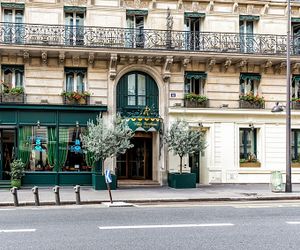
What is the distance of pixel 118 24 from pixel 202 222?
13.8 metres

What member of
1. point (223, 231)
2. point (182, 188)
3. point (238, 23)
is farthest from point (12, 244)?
point (238, 23)

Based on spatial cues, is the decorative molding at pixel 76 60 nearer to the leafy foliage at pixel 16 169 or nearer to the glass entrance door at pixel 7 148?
the glass entrance door at pixel 7 148

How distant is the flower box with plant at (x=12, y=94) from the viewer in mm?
21781

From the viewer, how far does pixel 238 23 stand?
952 inches

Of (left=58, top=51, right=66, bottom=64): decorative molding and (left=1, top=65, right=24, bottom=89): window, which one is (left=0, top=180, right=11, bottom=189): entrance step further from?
(left=58, top=51, right=66, bottom=64): decorative molding

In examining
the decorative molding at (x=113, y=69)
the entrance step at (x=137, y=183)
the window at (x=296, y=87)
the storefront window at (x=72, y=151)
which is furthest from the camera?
the window at (x=296, y=87)

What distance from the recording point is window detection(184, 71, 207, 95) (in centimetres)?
2371

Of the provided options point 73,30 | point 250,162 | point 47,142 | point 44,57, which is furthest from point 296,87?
point 47,142

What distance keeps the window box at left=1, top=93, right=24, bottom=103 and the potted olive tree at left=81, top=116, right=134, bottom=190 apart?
359 centimetres

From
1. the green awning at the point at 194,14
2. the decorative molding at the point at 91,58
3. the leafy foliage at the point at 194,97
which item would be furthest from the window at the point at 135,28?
the leafy foliage at the point at 194,97

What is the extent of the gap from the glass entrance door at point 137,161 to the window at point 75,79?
3728 millimetres

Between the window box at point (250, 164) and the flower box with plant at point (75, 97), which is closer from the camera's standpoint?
the flower box with plant at point (75, 97)

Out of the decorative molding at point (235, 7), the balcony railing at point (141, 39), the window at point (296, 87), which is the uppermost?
the decorative molding at point (235, 7)

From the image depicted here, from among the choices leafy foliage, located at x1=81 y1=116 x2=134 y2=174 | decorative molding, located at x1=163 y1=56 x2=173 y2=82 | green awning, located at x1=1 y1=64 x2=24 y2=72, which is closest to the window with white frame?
green awning, located at x1=1 y1=64 x2=24 y2=72
